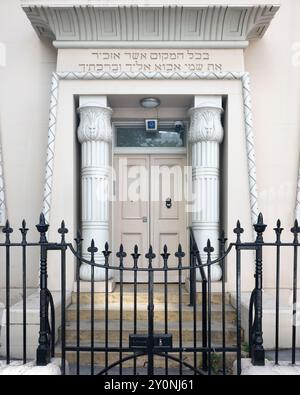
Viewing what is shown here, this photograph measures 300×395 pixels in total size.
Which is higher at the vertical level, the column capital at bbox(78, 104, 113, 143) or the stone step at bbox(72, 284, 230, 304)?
the column capital at bbox(78, 104, 113, 143)

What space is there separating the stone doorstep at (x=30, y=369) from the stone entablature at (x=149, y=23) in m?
4.44

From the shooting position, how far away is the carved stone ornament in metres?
5.67

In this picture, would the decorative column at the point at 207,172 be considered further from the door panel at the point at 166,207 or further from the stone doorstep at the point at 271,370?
the stone doorstep at the point at 271,370

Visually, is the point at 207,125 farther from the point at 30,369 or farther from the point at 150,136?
the point at 30,369

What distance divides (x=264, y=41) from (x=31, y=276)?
17.3 feet

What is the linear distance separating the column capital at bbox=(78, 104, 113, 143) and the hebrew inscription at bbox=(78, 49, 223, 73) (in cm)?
59

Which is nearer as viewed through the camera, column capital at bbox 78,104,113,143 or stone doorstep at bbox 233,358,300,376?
stone doorstep at bbox 233,358,300,376

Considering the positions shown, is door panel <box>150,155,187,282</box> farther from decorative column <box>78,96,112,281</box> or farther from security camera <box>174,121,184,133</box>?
decorative column <box>78,96,112,281</box>

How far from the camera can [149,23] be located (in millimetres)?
5586

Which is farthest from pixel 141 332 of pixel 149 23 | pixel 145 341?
pixel 149 23

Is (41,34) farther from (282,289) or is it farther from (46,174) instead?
(282,289)

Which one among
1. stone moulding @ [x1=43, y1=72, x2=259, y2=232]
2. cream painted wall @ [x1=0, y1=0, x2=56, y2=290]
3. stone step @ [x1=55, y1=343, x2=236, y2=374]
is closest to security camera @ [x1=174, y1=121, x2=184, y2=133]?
stone moulding @ [x1=43, y1=72, x2=259, y2=232]

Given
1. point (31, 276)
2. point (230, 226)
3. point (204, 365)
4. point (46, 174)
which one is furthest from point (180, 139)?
point (204, 365)

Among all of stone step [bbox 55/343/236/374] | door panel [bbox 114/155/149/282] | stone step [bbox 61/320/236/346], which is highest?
door panel [bbox 114/155/149/282]
